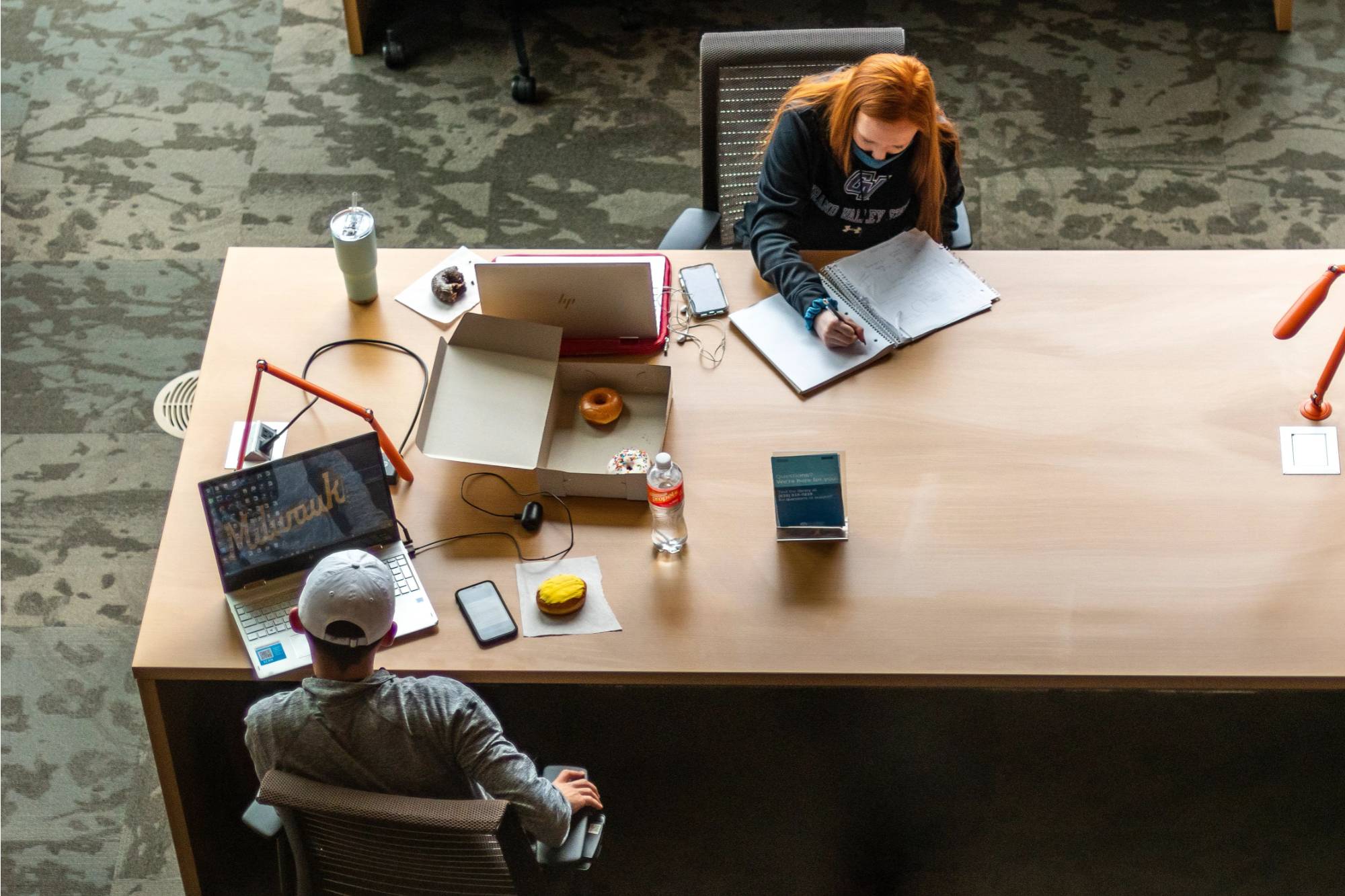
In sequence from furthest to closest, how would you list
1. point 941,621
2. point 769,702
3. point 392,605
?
point 769,702 → point 941,621 → point 392,605

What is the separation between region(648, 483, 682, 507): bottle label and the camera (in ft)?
6.00

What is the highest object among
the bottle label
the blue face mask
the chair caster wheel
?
the chair caster wheel

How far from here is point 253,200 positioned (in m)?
3.36

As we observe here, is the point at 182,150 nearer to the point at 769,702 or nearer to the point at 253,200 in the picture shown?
the point at 253,200

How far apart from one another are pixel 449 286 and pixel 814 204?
75cm

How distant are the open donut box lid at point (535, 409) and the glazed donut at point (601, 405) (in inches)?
0.7

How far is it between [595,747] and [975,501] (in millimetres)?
778

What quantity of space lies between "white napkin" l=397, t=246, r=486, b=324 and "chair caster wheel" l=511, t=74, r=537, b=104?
145cm

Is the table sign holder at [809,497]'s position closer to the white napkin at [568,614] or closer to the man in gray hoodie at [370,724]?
the white napkin at [568,614]

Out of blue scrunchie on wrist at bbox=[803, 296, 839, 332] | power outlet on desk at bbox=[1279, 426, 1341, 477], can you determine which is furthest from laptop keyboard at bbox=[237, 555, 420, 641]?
power outlet on desk at bbox=[1279, 426, 1341, 477]

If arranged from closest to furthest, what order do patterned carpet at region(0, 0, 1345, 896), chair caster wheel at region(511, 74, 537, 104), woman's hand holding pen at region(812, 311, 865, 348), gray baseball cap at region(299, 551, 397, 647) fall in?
gray baseball cap at region(299, 551, 397, 647), woman's hand holding pen at region(812, 311, 865, 348), patterned carpet at region(0, 0, 1345, 896), chair caster wheel at region(511, 74, 537, 104)

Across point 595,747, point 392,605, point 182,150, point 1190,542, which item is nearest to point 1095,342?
point 1190,542

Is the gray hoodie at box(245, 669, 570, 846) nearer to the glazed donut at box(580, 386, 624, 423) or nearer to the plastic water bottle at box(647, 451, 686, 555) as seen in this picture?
the plastic water bottle at box(647, 451, 686, 555)

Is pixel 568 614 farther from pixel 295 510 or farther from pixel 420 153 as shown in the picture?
pixel 420 153
